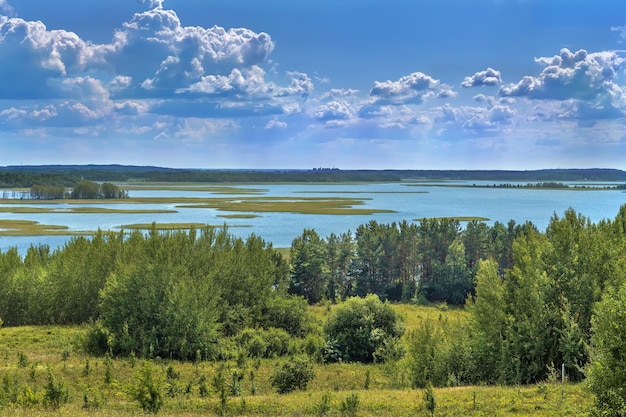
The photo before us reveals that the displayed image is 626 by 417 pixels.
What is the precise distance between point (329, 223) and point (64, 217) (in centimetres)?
5373

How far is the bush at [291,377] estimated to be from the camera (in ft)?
76.3

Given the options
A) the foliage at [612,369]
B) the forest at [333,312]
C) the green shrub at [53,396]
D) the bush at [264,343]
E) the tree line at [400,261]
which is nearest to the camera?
the foliage at [612,369]

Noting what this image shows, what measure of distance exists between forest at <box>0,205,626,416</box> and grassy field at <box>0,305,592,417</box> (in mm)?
1488

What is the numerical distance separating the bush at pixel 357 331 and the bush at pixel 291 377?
1196cm

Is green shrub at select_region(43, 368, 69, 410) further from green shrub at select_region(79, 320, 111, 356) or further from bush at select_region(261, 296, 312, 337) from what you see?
bush at select_region(261, 296, 312, 337)

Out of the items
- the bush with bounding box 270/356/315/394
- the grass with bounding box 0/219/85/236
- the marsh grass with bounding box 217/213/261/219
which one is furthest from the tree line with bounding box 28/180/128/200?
the bush with bounding box 270/356/315/394

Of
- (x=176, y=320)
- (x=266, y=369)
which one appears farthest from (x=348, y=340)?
(x=176, y=320)

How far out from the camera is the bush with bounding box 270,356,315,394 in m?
23.2

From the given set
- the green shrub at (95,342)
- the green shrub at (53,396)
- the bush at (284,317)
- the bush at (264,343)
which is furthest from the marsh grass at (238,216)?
the green shrub at (53,396)

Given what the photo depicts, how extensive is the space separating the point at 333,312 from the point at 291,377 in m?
14.4

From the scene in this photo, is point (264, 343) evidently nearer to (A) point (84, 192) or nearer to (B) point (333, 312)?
(B) point (333, 312)

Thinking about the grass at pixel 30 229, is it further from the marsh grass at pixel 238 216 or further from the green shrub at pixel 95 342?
the green shrub at pixel 95 342

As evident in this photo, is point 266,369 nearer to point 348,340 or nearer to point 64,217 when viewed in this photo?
point 348,340

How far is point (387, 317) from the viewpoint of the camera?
37.7m
